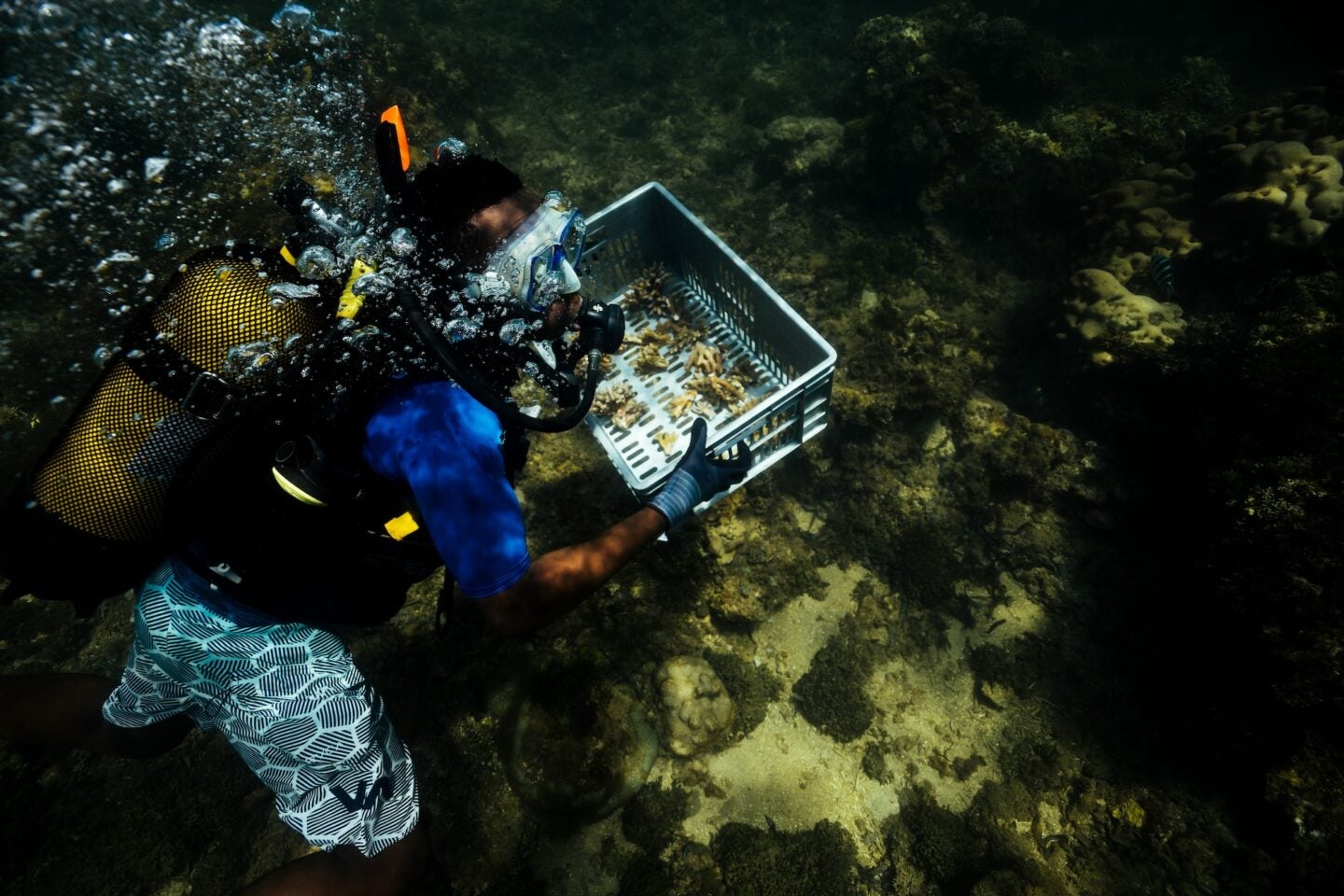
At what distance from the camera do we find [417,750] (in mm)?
4078

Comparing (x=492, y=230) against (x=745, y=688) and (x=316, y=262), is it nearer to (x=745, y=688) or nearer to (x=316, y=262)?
(x=316, y=262)

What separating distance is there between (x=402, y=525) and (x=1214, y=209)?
7.78 meters

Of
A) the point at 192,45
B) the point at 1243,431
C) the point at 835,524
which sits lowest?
the point at 835,524

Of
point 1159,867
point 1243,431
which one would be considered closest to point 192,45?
point 1243,431

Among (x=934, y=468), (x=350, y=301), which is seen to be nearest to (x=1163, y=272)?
(x=934, y=468)

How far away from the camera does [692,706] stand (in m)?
4.12

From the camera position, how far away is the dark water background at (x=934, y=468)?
3.66 metres

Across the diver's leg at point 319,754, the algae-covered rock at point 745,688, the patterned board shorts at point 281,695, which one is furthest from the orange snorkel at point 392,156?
the algae-covered rock at point 745,688

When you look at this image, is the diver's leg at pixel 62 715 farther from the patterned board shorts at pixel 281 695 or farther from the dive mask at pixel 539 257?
the dive mask at pixel 539 257

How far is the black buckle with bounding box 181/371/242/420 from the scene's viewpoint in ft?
7.04

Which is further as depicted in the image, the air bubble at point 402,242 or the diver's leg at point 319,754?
the diver's leg at point 319,754

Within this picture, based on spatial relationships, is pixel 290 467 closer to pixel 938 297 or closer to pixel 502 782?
pixel 502 782

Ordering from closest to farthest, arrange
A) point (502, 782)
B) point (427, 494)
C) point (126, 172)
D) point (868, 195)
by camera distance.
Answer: point (427, 494) < point (502, 782) < point (868, 195) < point (126, 172)

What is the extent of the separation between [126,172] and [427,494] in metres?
10.6
